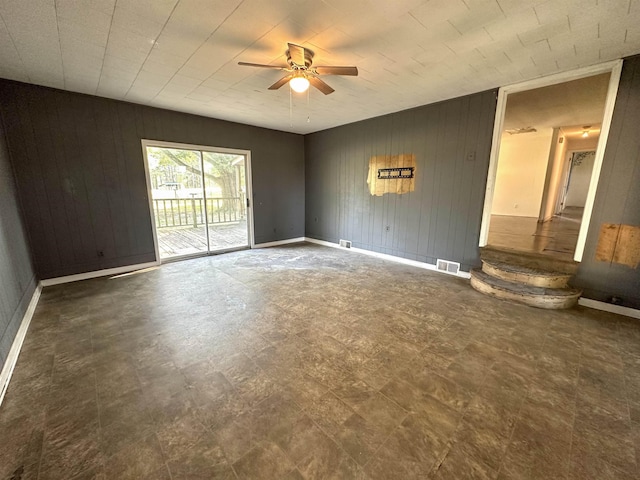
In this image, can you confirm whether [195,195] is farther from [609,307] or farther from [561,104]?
[561,104]

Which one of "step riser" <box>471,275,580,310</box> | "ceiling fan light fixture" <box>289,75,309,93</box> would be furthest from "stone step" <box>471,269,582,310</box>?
"ceiling fan light fixture" <box>289,75,309,93</box>

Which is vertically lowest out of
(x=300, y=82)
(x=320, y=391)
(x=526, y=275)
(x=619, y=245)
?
(x=320, y=391)

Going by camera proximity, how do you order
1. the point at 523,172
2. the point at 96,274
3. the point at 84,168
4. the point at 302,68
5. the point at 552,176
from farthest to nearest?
the point at 523,172
the point at 552,176
the point at 96,274
the point at 84,168
the point at 302,68

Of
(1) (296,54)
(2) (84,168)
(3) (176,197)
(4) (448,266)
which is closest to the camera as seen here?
(1) (296,54)

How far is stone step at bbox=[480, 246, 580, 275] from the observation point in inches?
125

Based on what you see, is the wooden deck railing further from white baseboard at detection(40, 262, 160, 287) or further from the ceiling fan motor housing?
the ceiling fan motor housing

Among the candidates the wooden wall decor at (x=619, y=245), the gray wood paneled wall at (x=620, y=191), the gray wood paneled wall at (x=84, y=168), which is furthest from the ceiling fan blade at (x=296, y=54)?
the wooden wall decor at (x=619, y=245)

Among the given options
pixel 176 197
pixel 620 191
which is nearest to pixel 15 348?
pixel 176 197

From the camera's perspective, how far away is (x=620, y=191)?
9.30 feet

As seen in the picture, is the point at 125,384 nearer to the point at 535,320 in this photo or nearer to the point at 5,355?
the point at 5,355

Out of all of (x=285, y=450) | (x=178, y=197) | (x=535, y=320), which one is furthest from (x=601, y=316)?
(x=178, y=197)

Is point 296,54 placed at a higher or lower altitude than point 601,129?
higher

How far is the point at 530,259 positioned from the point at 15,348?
5.73 m

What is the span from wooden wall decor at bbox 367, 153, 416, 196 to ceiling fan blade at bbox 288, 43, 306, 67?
111 inches
